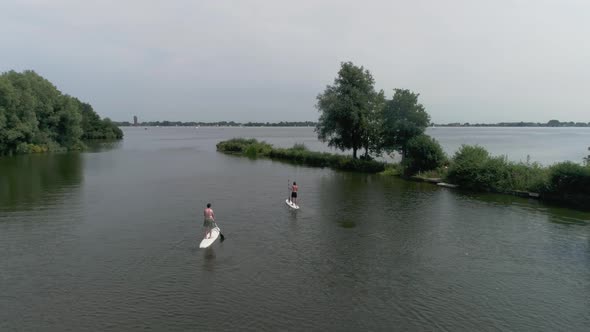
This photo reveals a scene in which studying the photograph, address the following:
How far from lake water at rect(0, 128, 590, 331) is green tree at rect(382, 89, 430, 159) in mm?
19065

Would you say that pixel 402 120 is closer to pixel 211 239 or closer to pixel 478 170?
pixel 478 170

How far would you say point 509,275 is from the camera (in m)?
18.9

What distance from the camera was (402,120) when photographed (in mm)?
55156

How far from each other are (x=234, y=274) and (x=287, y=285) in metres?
2.67

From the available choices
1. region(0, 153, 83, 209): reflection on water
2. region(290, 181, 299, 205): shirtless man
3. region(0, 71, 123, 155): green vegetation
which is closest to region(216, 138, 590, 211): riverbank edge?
region(290, 181, 299, 205): shirtless man

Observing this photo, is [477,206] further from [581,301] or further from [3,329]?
[3,329]

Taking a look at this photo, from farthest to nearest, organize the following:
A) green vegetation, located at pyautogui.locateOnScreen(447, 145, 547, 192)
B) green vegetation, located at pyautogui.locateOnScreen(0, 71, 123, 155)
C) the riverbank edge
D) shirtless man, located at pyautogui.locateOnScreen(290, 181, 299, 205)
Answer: green vegetation, located at pyautogui.locateOnScreen(0, 71, 123, 155), green vegetation, located at pyautogui.locateOnScreen(447, 145, 547, 192), the riverbank edge, shirtless man, located at pyautogui.locateOnScreen(290, 181, 299, 205)

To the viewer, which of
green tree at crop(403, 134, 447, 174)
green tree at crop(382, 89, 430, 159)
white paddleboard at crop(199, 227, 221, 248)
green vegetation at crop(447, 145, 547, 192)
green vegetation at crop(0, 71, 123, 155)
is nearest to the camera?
white paddleboard at crop(199, 227, 221, 248)

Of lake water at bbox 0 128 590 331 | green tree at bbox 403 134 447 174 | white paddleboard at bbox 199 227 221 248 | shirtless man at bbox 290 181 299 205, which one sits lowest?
lake water at bbox 0 128 590 331

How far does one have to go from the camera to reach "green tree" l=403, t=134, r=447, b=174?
→ 167ft

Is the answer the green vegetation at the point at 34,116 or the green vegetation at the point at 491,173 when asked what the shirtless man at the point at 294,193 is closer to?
the green vegetation at the point at 491,173

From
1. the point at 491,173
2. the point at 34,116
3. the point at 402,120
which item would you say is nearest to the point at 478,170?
the point at 491,173

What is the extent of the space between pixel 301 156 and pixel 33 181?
41341 mm

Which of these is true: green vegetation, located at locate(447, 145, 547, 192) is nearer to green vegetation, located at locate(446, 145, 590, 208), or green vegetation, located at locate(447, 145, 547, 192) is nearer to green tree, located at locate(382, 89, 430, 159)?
green vegetation, located at locate(446, 145, 590, 208)
